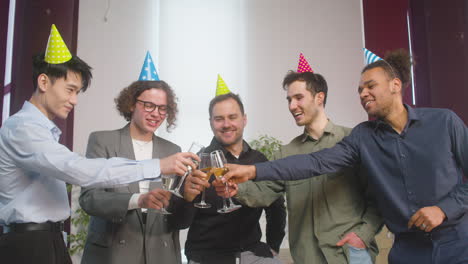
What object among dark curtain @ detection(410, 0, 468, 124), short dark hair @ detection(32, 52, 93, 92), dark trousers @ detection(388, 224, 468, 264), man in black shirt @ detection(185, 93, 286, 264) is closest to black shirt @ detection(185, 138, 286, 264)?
man in black shirt @ detection(185, 93, 286, 264)

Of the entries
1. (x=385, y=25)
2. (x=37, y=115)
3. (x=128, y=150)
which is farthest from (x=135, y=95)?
(x=385, y=25)

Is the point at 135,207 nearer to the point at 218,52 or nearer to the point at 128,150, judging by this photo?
the point at 128,150

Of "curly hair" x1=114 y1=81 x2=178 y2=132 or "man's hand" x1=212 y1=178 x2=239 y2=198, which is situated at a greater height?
"curly hair" x1=114 y1=81 x2=178 y2=132

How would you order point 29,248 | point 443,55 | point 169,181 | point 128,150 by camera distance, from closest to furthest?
point 29,248 < point 169,181 < point 128,150 < point 443,55

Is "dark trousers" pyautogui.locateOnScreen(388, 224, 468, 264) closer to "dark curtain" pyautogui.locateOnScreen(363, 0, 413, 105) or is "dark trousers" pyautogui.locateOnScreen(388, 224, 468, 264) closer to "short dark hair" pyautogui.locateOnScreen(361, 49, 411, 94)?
"short dark hair" pyautogui.locateOnScreen(361, 49, 411, 94)

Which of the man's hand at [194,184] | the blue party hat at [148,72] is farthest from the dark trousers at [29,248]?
the blue party hat at [148,72]

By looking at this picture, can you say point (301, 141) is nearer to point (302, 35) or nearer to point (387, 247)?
point (387, 247)

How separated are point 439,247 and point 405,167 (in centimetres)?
34

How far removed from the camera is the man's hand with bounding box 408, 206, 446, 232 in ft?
4.69

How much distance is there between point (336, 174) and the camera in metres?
1.86

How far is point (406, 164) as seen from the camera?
161 centimetres

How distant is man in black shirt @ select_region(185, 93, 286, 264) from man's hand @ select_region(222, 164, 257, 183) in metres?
0.21

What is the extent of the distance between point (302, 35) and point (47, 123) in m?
4.04

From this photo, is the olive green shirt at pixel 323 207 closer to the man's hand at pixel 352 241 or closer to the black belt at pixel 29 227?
the man's hand at pixel 352 241
